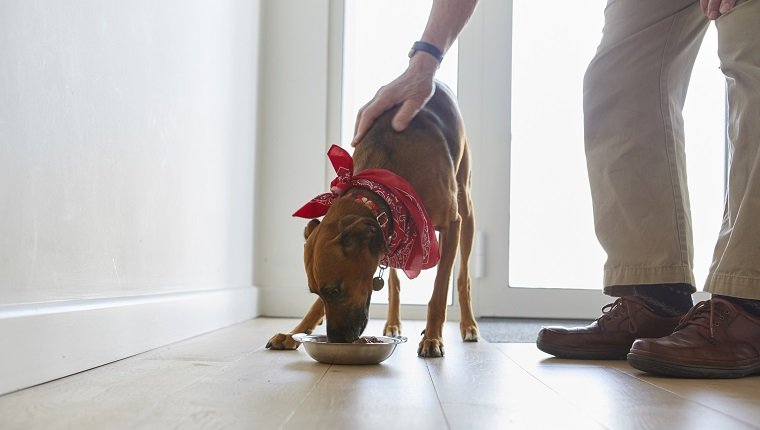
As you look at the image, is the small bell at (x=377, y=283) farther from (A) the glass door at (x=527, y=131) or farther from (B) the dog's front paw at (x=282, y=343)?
(A) the glass door at (x=527, y=131)

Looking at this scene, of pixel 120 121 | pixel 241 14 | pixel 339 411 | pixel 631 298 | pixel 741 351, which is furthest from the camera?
pixel 241 14

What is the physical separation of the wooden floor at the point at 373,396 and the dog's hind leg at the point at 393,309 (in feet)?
2.31

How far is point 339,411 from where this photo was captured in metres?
1.14

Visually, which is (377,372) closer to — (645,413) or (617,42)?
(645,413)

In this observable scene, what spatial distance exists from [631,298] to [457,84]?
177 centimetres

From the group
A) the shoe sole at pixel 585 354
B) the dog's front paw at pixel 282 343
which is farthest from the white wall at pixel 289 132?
the shoe sole at pixel 585 354

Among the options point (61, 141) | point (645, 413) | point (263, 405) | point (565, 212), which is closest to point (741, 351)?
point (645, 413)

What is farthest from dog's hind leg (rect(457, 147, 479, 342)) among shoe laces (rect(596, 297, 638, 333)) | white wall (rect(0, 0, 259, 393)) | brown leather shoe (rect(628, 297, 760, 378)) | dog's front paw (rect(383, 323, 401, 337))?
brown leather shoe (rect(628, 297, 760, 378))

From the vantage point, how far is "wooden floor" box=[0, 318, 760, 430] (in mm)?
1069

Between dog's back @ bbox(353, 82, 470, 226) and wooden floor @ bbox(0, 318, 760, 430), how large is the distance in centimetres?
48

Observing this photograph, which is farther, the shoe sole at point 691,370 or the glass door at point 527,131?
the glass door at point 527,131

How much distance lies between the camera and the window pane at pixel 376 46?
348 cm

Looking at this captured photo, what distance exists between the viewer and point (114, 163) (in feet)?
5.54

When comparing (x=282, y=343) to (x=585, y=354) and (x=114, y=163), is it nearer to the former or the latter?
(x=114, y=163)
